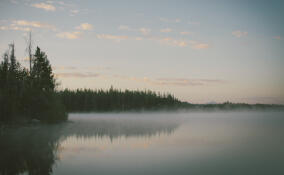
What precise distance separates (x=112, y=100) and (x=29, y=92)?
101 meters

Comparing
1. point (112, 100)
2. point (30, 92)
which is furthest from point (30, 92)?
point (112, 100)

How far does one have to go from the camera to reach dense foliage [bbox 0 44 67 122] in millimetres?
38156

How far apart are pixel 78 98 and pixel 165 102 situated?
51.1 meters

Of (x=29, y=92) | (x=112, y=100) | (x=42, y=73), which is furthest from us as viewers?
(x=112, y=100)

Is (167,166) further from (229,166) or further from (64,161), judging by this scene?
(64,161)

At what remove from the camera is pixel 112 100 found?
145125 mm

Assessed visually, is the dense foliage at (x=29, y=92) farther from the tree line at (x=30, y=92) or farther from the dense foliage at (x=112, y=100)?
the dense foliage at (x=112, y=100)

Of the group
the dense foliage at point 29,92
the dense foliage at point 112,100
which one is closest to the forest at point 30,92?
the dense foliage at point 29,92

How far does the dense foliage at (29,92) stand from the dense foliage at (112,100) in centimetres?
8171

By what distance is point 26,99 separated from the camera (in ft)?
144

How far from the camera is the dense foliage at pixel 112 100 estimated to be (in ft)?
454

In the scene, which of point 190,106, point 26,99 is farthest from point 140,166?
point 190,106

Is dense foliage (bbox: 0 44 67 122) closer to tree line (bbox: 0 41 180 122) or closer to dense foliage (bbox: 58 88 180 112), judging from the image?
tree line (bbox: 0 41 180 122)

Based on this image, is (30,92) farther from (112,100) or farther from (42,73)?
(112,100)
